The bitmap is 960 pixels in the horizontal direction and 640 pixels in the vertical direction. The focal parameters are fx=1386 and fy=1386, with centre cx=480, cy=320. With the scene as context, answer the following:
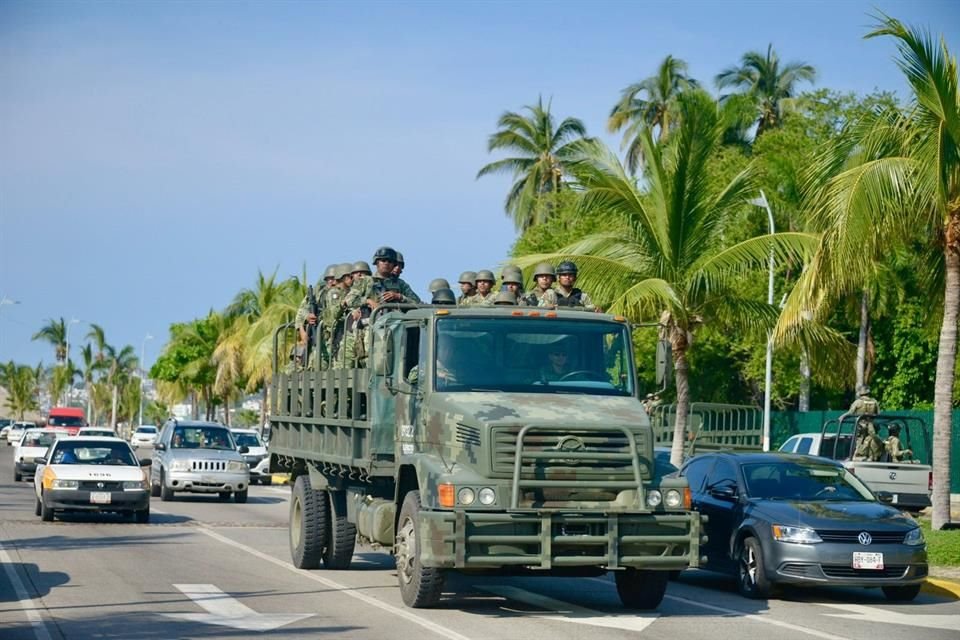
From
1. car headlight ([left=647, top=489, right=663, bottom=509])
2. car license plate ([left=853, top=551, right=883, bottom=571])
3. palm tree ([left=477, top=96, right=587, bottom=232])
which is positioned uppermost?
palm tree ([left=477, top=96, right=587, bottom=232])

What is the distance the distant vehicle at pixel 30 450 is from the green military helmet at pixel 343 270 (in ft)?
76.8

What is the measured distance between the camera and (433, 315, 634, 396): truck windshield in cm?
1288

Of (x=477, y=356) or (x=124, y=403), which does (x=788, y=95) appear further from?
(x=124, y=403)

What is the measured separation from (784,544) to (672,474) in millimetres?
2207

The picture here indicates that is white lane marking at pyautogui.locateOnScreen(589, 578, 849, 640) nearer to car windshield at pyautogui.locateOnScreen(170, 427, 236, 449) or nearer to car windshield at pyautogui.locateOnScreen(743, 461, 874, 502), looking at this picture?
car windshield at pyautogui.locateOnScreen(743, 461, 874, 502)

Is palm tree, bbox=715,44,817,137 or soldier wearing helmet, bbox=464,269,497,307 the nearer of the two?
soldier wearing helmet, bbox=464,269,497,307

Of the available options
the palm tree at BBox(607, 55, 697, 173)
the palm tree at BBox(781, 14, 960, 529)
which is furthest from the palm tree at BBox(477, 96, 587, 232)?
the palm tree at BBox(781, 14, 960, 529)

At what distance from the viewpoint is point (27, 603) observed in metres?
13.0

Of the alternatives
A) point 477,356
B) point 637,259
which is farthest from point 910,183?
point 477,356

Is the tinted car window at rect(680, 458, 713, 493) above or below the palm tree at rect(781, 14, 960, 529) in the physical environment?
below

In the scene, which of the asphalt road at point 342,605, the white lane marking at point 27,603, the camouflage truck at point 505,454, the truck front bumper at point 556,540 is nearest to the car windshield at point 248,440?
the asphalt road at point 342,605

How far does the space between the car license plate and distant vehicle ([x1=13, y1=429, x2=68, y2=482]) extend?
28.3 metres

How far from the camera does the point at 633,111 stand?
210ft

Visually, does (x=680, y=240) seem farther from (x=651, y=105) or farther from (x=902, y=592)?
(x=651, y=105)
